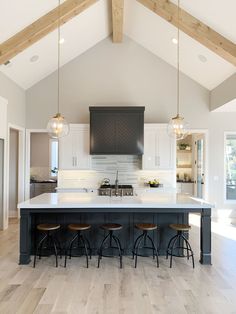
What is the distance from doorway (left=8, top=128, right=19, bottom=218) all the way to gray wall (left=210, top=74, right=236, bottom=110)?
5097 millimetres

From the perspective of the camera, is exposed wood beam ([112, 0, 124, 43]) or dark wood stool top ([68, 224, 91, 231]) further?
exposed wood beam ([112, 0, 124, 43])

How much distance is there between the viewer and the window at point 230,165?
7.07 meters

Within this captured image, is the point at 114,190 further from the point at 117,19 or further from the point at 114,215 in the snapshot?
the point at 117,19

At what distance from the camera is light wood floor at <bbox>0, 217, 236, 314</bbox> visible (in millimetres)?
2789

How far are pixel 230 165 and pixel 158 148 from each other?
2.17 meters

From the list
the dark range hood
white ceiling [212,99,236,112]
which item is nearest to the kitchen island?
the dark range hood

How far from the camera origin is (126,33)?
690cm

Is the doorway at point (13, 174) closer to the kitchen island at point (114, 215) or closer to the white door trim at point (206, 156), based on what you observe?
the kitchen island at point (114, 215)

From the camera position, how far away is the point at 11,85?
613 cm

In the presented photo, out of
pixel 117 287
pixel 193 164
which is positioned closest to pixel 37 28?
pixel 117 287

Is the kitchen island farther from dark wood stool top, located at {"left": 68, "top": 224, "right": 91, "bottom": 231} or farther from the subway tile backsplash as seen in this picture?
the subway tile backsplash

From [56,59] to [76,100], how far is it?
43.4 inches

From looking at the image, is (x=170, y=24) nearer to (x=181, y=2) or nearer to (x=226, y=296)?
(x=181, y=2)

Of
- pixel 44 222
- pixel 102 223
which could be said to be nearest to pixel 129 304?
pixel 102 223
